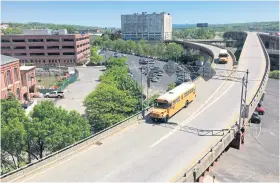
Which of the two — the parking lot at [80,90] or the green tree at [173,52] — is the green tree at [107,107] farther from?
the green tree at [173,52]

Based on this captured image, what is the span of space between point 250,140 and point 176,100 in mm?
21882

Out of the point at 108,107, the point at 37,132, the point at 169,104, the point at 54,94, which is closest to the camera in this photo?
the point at 37,132

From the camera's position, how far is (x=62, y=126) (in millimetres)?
26688

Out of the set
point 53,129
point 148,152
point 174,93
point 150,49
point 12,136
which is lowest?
point 148,152

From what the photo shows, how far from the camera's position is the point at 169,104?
89.9 feet

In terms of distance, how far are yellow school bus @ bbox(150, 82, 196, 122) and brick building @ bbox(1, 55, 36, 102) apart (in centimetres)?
3435

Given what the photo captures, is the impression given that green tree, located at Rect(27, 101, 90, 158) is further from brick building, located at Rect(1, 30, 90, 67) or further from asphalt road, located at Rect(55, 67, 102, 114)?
brick building, located at Rect(1, 30, 90, 67)

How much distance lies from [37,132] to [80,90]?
45272 mm

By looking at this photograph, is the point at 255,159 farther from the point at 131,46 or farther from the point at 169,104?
the point at 131,46

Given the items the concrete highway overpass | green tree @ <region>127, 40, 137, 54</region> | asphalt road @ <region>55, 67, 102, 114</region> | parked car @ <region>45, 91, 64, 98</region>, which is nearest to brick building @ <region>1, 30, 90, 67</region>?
asphalt road @ <region>55, 67, 102, 114</region>

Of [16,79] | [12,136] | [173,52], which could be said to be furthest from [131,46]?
[12,136]

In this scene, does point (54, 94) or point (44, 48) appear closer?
point (54, 94)

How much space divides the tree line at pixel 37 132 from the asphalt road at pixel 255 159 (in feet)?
62.4

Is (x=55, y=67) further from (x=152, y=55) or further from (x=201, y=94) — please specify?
(x=201, y=94)
